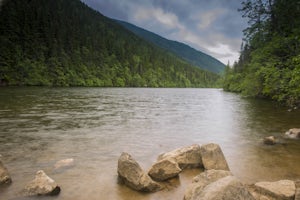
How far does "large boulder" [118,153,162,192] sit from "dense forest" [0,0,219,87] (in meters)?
75.0

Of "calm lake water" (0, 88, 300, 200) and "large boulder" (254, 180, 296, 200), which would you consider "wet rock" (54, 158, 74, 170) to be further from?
"large boulder" (254, 180, 296, 200)

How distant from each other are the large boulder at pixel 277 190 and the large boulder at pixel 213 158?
184 cm

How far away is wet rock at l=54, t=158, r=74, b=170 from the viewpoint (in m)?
7.82

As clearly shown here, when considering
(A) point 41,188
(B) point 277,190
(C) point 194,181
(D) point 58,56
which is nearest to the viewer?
(B) point 277,190

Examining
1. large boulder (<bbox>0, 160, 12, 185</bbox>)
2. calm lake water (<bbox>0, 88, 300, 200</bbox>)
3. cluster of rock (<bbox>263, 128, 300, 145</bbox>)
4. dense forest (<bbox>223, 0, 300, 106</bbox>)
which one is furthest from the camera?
dense forest (<bbox>223, 0, 300, 106</bbox>)

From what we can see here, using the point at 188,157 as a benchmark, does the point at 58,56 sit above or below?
above

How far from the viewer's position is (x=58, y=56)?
317 ft

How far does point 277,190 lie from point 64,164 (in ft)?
20.9

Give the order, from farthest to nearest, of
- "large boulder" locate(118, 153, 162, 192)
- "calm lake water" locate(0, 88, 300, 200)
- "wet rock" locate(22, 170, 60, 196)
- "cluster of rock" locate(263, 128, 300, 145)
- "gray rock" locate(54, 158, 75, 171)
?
"cluster of rock" locate(263, 128, 300, 145), "gray rock" locate(54, 158, 75, 171), "calm lake water" locate(0, 88, 300, 200), "large boulder" locate(118, 153, 162, 192), "wet rock" locate(22, 170, 60, 196)

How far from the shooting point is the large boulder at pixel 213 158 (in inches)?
294

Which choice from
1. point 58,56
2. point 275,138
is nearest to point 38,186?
point 275,138

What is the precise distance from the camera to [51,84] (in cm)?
8288

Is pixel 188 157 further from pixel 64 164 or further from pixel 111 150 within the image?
pixel 64 164

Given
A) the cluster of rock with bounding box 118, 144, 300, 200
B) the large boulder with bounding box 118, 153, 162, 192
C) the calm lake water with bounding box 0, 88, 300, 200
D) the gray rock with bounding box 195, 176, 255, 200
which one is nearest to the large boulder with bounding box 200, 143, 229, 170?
the cluster of rock with bounding box 118, 144, 300, 200
